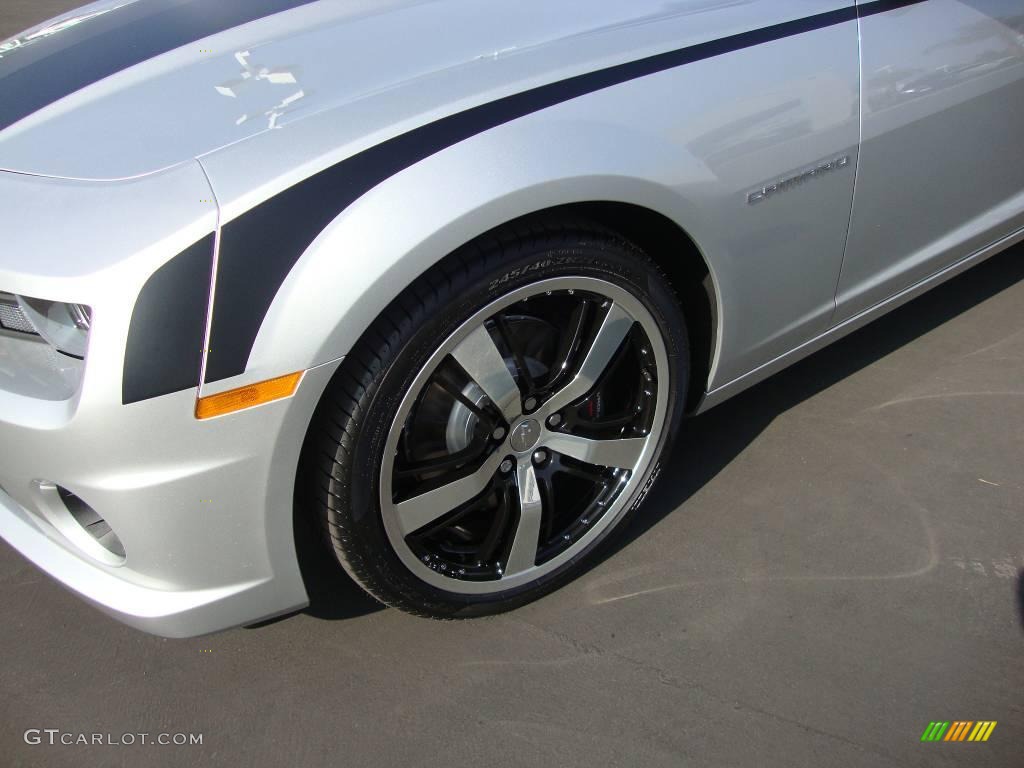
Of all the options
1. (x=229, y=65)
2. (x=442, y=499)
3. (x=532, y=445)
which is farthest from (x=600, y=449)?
(x=229, y=65)

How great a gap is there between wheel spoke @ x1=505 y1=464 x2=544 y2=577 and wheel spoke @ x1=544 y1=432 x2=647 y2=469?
0.08 m

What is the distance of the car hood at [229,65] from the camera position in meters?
1.64

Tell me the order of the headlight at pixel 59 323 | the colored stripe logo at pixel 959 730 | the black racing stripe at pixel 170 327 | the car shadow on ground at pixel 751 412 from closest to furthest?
the black racing stripe at pixel 170 327
the headlight at pixel 59 323
the colored stripe logo at pixel 959 730
the car shadow on ground at pixel 751 412

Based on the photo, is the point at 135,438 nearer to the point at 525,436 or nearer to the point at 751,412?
the point at 525,436

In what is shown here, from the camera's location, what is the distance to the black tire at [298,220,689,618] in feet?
5.28

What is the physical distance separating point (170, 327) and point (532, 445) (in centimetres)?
81

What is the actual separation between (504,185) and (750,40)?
0.72 metres

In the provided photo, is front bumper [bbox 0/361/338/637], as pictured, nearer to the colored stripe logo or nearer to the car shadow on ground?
the car shadow on ground

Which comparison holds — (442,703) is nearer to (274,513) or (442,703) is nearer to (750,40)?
(274,513)

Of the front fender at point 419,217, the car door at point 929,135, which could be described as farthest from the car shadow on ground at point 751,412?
the front fender at point 419,217

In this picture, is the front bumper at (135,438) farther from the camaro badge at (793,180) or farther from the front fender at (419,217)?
the camaro badge at (793,180)

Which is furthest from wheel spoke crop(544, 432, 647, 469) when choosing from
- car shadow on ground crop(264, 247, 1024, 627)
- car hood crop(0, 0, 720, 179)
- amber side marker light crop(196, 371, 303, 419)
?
car hood crop(0, 0, 720, 179)

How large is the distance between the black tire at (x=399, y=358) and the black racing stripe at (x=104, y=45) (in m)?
0.86

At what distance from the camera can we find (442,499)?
1.86 metres
